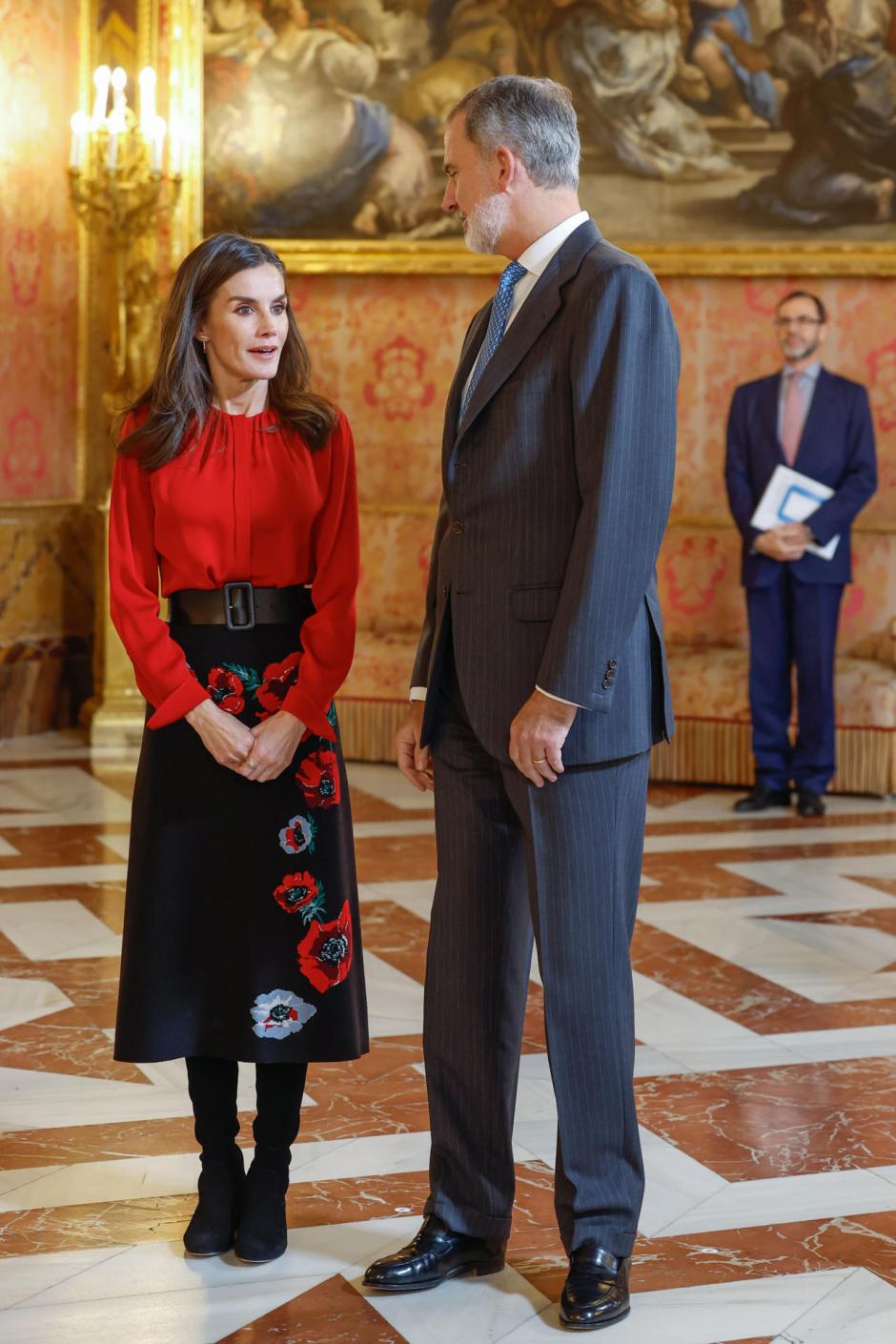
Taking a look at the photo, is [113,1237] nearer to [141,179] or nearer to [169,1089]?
[169,1089]

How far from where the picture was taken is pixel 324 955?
2.79 m

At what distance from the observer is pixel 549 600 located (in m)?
2.52

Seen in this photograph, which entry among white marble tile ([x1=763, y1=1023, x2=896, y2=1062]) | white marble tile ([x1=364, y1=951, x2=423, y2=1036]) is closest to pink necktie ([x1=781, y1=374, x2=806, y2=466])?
white marble tile ([x1=364, y1=951, x2=423, y2=1036])

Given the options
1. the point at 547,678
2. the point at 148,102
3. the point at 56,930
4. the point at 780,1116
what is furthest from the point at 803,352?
the point at 547,678

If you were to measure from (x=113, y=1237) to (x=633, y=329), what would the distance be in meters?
1.71

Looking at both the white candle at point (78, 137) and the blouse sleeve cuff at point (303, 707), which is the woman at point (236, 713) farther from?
the white candle at point (78, 137)

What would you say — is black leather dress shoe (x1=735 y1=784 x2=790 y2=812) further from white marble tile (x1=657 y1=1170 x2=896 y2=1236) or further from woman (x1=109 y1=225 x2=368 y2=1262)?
woman (x1=109 y1=225 x2=368 y2=1262)

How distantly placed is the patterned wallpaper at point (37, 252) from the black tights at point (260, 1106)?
6068mm

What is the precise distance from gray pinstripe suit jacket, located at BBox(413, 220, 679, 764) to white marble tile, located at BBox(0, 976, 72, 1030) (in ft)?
6.11

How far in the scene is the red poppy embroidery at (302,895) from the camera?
2783mm

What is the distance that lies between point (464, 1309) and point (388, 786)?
471cm

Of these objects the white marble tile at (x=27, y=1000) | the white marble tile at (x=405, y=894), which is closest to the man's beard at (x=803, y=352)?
the white marble tile at (x=405, y=894)

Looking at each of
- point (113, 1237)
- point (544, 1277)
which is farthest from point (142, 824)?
point (544, 1277)

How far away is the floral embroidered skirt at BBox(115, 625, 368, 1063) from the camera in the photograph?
2.77 meters
